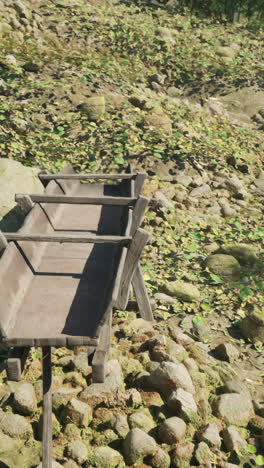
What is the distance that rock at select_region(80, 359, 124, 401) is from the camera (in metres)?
3.34

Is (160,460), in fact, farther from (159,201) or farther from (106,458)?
(159,201)

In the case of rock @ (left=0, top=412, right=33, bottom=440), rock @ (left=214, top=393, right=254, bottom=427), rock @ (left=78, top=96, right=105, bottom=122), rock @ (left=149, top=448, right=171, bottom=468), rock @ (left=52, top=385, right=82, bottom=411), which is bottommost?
rock @ (left=0, top=412, right=33, bottom=440)

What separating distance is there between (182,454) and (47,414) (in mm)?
1081

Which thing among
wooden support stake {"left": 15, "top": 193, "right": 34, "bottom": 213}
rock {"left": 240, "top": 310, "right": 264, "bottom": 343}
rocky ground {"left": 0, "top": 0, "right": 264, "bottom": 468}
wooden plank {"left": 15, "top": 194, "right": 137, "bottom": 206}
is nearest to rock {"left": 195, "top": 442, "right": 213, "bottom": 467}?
rocky ground {"left": 0, "top": 0, "right": 264, "bottom": 468}

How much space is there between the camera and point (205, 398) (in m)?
3.40

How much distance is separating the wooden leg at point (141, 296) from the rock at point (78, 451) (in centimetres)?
167

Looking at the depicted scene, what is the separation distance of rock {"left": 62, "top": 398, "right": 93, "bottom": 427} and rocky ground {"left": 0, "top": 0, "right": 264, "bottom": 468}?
2 centimetres

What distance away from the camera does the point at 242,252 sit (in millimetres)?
5859

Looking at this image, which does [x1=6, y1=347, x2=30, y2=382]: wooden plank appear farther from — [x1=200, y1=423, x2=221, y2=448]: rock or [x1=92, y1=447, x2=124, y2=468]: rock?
[x1=200, y1=423, x2=221, y2=448]: rock

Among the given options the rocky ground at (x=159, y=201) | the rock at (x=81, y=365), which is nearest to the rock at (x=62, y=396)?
the rocky ground at (x=159, y=201)

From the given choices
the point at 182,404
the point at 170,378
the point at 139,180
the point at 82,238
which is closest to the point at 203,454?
the point at 182,404

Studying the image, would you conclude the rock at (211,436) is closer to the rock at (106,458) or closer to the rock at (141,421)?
the rock at (141,421)

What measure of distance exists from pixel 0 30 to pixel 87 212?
→ 8.17 m

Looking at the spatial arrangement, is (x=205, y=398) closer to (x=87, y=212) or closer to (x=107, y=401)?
(x=107, y=401)
